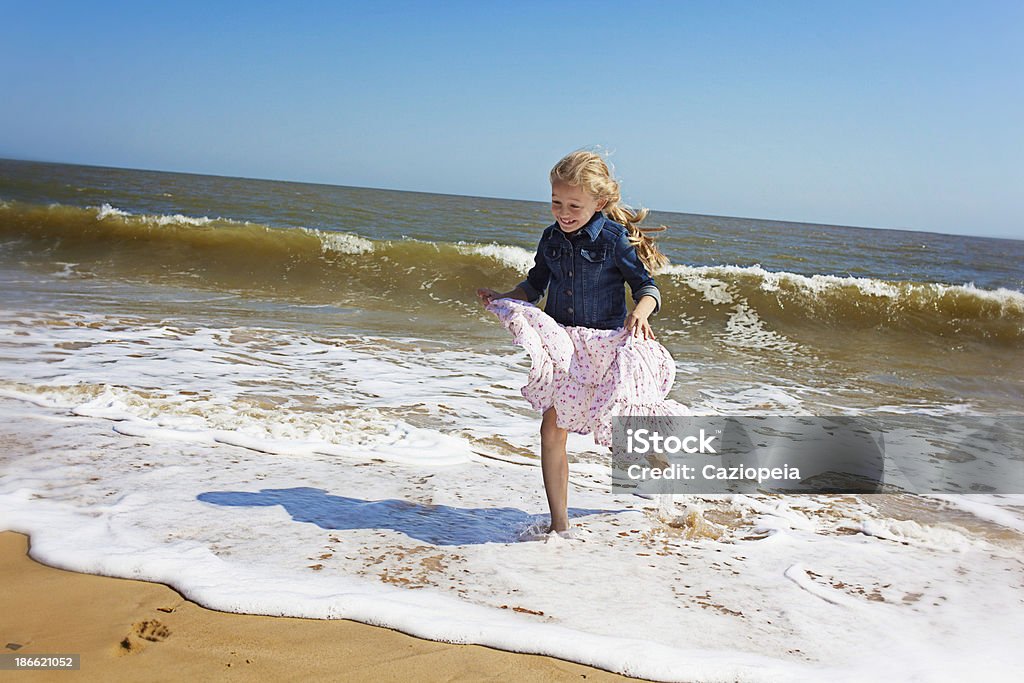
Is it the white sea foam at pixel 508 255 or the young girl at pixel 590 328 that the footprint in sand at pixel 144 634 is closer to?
the young girl at pixel 590 328

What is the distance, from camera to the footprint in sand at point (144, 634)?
2.21m

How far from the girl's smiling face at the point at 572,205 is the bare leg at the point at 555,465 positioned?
76 centimetres

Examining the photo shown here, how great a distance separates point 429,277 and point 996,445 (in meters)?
9.46

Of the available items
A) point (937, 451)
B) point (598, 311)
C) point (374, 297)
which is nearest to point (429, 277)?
point (374, 297)

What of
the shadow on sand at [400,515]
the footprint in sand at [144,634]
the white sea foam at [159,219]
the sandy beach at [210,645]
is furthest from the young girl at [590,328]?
the white sea foam at [159,219]

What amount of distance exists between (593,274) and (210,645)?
1906 millimetres

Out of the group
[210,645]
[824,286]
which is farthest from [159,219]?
[210,645]

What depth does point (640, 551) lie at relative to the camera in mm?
3186

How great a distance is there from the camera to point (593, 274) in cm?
320

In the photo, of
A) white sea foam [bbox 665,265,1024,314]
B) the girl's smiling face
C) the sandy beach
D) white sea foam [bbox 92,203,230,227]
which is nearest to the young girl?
the girl's smiling face

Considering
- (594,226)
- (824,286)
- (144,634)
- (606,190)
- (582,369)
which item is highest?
(606,190)

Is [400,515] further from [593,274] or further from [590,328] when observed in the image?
[593,274]

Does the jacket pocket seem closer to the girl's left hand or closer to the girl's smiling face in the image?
the girl's smiling face

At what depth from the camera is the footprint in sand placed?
2.21 metres
